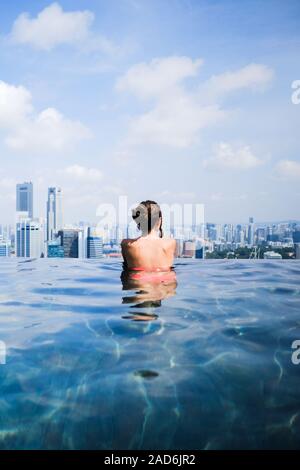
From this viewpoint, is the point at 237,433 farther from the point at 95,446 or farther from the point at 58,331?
the point at 58,331

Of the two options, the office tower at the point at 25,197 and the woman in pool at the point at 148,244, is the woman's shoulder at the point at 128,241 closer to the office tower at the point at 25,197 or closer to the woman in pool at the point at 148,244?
the woman in pool at the point at 148,244

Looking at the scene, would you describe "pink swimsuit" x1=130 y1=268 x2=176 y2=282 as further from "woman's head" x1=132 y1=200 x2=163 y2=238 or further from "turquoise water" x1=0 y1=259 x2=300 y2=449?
"turquoise water" x1=0 y1=259 x2=300 y2=449

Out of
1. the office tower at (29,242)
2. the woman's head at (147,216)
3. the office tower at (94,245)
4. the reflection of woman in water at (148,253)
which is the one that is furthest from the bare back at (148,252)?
the office tower at (29,242)

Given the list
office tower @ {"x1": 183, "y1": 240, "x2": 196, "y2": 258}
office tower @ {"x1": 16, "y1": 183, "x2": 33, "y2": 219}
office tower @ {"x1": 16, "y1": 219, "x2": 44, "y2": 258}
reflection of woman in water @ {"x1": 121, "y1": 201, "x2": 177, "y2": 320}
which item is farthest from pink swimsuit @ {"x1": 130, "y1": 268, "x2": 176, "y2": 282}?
office tower @ {"x1": 16, "y1": 183, "x2": 33, "y2": 219}

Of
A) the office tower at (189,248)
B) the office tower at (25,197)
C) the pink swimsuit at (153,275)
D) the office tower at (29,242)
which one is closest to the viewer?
the pink swimsuit at (153,275)

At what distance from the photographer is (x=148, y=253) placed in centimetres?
591

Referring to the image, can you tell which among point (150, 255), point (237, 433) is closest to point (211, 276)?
point (150, 255)

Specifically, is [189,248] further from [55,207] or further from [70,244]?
[55,207]

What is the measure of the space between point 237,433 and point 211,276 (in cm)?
494

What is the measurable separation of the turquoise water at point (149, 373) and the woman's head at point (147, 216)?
1.42 metres

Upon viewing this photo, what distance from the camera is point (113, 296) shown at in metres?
4.74

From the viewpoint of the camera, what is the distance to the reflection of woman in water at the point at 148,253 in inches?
226

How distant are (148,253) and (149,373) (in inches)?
141

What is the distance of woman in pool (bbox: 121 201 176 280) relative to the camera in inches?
227
